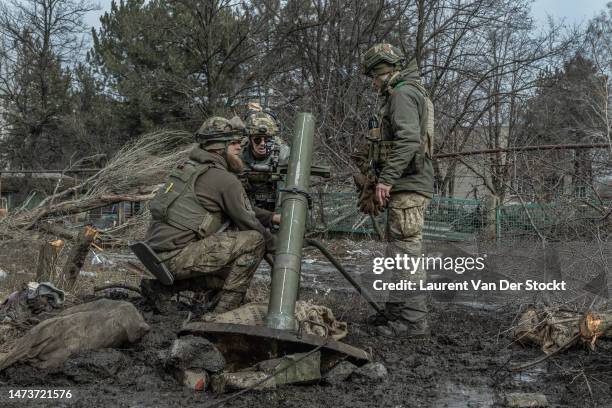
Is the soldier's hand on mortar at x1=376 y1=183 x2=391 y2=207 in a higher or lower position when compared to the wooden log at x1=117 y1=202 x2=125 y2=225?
lower

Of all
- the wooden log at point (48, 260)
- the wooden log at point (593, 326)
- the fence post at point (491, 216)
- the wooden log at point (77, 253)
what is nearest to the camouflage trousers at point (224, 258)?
the wooden log at point (77, 253)

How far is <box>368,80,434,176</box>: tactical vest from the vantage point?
208 inches

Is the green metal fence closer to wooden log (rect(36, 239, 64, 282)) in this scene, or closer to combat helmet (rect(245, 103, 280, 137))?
combat helmet (rect(245, 103, 280, 137))

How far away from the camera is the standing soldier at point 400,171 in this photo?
516 centimetres

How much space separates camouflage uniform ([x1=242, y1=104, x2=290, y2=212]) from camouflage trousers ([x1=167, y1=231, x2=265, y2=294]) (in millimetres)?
650

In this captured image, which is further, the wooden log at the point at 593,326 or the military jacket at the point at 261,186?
the military jacket at the point at 261,186

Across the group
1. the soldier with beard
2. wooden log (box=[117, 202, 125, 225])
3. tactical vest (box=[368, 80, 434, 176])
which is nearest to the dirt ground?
the soldier with beard

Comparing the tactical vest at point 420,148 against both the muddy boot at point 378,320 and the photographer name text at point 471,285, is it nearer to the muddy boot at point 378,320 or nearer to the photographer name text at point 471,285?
the photographer name text at point 471,285

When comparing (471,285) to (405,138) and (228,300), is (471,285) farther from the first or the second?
(228,300)

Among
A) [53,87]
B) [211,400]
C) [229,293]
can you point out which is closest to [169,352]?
[211,400]

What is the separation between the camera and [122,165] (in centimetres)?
1086

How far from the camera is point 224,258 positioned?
17.4 feet

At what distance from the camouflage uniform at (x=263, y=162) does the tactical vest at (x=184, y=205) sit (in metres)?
0.71

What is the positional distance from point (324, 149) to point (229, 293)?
19.3 ft
